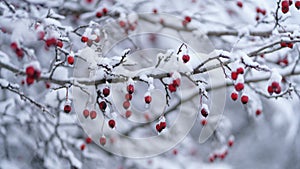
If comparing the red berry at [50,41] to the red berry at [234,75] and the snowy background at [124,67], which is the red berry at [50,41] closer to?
the snowy background at [124,67]

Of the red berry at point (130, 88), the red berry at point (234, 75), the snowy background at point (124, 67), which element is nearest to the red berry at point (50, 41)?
the snowy background at point (124, 67)

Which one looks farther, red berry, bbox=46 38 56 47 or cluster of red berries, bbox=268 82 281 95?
cluster of red berries, bbox=268 82 281 95

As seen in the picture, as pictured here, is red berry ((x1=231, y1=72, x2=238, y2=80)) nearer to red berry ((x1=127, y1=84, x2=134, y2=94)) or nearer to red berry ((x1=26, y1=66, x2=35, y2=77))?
red berry ((x1=127, y1=84, x2=134, y2=94))

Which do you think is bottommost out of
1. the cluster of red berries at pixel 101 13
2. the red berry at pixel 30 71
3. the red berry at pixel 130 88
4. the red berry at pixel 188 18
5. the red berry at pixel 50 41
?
the red berry at pixel 30 71

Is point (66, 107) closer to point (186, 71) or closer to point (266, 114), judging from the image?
point (186, 71)

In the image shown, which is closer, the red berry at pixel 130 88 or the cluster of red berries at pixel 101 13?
the red berry at pixel 130 88

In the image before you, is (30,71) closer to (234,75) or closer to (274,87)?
(234,75)

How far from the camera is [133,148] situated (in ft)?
13.6

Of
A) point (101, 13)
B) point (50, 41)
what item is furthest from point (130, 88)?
point (101, 13)

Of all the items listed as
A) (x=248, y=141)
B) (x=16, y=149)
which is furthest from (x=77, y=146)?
(x=248, y=141)

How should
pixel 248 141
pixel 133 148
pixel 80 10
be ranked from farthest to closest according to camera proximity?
1. pixel 248 141
2. pixel 133 148
3. pixel 80 10

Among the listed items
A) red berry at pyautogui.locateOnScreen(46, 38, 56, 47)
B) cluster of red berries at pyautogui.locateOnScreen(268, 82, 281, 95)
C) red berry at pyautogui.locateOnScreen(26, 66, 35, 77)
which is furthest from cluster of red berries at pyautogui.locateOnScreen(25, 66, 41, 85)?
cluster of red berries at pyautogui.locateOnScreen(268, 82, 281, 95)

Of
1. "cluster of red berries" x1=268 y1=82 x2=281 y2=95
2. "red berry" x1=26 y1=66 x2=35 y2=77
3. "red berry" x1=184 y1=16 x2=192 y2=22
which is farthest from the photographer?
"red berry" x1=184 y1=16 x2=192 y2=22

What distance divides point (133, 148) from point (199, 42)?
155 centimetres
